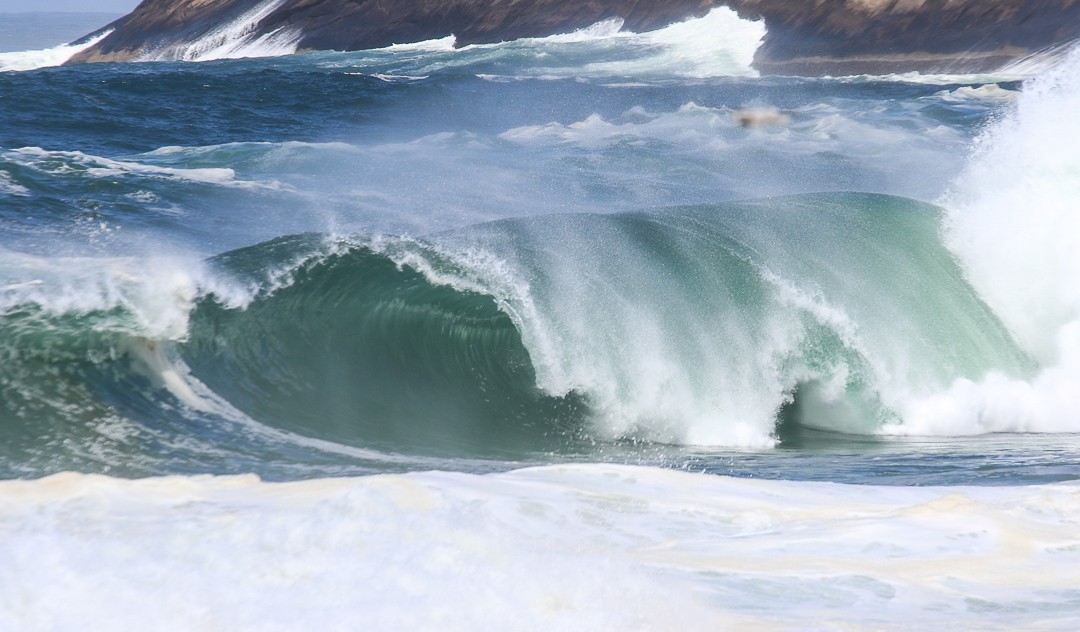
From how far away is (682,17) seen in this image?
43.4m

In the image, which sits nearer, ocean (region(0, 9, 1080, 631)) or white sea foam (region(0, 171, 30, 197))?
ocean (region(0, 9, 1080, 631))

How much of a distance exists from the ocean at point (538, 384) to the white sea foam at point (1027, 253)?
1.3 inches

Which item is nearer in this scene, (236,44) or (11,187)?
(11,187)

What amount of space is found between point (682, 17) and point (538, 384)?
38980 mm

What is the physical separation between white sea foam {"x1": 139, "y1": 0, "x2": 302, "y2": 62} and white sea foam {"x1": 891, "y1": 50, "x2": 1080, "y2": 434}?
3939 cm

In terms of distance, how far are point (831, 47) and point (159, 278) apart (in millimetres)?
31680

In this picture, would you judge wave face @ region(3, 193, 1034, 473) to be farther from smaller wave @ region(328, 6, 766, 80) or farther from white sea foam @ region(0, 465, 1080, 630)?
smaller wave @ region(328, 6, 766, 80)

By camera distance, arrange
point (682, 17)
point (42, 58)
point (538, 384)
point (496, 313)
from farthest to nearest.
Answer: point (42, 58) → point (682, 17) → point (496, 313) → point (538, 384)

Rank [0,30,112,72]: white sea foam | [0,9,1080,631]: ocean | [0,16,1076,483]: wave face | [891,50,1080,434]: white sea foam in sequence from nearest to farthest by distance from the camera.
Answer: [0,9,1080,631]: ocean
[0,16,1076,483]: wave face
[891,50,1080,434]: white sea foam
[0,30,112,72]: white sea foam

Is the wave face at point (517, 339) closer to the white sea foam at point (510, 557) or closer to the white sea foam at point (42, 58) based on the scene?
the white sea foam at point (510, 557)

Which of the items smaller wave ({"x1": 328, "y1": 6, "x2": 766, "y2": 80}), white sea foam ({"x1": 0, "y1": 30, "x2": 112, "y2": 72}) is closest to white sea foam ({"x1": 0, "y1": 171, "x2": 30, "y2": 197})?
smaller wave ({"x1": 328, "y1": 6, "x2": 766, "y2": 80})

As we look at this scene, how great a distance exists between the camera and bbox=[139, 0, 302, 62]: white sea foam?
46125mm

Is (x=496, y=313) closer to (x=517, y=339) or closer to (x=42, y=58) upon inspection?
(x=517, y=339)

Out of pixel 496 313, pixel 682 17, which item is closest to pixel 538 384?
pixel 496 313
